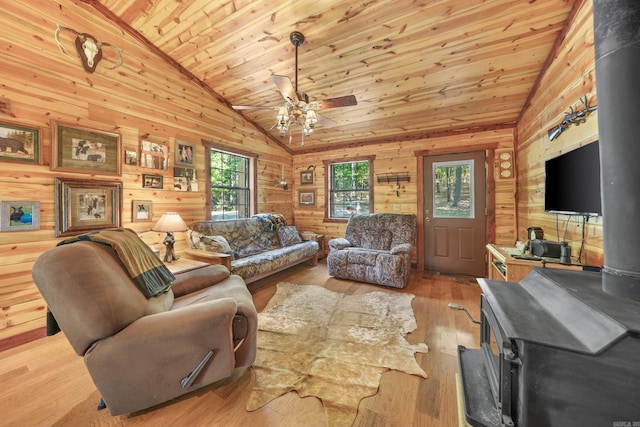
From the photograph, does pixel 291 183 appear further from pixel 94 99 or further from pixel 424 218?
pixel 94 99

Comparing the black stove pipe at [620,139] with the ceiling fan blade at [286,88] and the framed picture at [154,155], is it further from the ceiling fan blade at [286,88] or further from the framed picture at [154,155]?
the framed picture at [154,155]

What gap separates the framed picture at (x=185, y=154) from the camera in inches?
129

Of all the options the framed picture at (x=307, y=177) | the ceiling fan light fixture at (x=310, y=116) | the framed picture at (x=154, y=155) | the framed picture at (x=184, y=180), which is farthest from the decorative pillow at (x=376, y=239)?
the framed picture at (x=154, y=155)

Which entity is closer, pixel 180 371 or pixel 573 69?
pixel 180 371

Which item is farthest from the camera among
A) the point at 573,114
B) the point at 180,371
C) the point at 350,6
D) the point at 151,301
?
the point at 350,6

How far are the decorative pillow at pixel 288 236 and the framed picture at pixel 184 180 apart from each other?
5.26 feet

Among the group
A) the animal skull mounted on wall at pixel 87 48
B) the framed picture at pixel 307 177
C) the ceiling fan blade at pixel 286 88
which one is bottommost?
the framed picture at pixel 307 177

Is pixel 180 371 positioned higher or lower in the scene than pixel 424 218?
lower

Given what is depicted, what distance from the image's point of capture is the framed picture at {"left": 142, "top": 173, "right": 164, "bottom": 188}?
2930mm

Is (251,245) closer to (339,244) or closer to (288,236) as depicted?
(288,236)

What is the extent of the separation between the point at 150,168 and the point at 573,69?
14.7 feet

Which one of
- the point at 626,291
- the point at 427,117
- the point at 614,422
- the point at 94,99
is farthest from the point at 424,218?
the point at 94,99

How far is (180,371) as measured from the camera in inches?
50.5

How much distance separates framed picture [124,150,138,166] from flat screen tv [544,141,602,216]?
4.22 m
